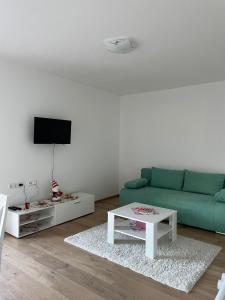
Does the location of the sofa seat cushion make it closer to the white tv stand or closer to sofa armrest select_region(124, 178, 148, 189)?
sofa armrest select_region(124, 178, 148, 189)

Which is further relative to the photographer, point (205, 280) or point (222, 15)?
point (205, 280)

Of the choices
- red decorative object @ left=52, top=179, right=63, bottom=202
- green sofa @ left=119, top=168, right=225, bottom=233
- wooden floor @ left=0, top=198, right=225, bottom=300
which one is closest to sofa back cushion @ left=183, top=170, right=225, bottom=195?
green sofa @ left=119, top=168, right=225, bottom=233

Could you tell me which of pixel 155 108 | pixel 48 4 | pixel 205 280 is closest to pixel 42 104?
pixel 48 4

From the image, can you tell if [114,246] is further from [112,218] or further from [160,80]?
[160,80]

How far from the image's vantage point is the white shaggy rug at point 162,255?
231 cm

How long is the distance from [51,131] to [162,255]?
253 cm

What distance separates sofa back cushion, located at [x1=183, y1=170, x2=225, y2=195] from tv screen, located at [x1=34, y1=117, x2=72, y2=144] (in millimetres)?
2341

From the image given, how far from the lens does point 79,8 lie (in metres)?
2.01

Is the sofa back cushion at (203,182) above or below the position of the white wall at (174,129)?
below

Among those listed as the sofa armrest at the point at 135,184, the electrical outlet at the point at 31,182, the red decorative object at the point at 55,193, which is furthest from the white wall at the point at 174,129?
the electrical outlet at the point at 31,182

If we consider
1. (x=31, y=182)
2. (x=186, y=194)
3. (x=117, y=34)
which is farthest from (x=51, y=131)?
(x=186, y=194)

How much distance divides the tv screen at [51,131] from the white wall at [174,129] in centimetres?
184

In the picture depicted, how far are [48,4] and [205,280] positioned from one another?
9.68 ft

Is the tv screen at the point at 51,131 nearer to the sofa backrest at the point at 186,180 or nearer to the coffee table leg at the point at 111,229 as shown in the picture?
the coffee table leg at the point at 111,229
